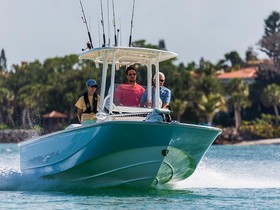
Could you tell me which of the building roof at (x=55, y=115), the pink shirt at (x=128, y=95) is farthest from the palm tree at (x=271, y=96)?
the pink shirt at (x=128, y=95)

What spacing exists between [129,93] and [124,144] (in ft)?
3.84

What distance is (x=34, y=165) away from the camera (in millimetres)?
21969

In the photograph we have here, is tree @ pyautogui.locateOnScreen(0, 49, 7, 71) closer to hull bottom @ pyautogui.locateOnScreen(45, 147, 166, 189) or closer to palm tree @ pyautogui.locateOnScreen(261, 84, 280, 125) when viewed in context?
palm tree @ pyautogui.locateOnScreen(261, 84, 280, 125)

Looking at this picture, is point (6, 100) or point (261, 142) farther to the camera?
point (6, 100)

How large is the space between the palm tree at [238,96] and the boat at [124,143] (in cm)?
7108

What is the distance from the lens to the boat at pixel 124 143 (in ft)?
65.1

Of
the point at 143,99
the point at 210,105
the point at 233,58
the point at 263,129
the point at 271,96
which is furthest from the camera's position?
the point at 233,58

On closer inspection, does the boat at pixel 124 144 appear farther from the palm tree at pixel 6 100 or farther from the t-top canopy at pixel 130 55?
the palm tree at pixel 6 100

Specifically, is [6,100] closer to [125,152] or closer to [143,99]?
[143,99]

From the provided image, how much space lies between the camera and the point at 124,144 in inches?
786

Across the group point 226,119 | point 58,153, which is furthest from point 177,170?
point 226,119

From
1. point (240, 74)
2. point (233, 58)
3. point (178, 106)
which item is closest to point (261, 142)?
point (178, 106)

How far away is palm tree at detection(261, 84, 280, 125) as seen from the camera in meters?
92.0

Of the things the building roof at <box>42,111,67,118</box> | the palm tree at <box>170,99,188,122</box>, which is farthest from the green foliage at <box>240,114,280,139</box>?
the building roof at <box>42,111,67,118</box>
